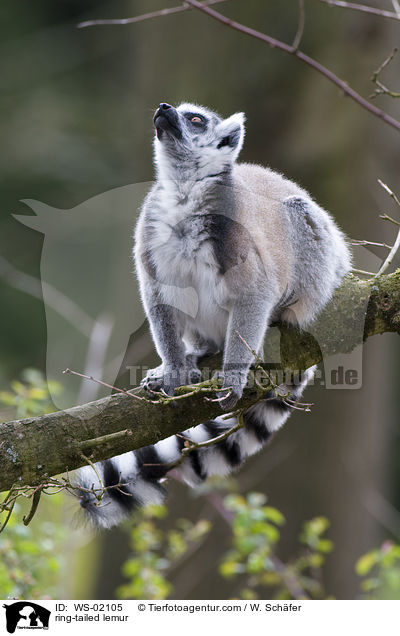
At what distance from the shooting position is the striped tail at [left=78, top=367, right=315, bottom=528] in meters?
3.15

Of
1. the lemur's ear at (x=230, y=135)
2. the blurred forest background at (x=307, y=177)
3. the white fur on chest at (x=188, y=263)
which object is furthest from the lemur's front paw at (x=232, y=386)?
the blurred forest background at (x=307, y=177)

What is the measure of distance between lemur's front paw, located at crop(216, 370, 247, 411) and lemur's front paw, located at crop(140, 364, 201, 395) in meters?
0.25

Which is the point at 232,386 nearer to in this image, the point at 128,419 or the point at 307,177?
the point at 128,419

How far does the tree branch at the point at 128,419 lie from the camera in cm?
262

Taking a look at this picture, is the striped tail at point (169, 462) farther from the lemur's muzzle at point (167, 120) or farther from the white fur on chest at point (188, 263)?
the lemur's muzzle at point (167, 120)

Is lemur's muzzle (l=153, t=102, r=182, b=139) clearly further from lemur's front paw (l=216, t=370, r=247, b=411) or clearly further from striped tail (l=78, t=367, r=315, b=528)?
striped tail (l=78, t=367, r=315, b=528)

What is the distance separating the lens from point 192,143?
340 centimetres

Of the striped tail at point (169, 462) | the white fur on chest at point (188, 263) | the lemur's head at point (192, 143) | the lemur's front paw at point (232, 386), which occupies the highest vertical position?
the lemur's head at point (192, 143)

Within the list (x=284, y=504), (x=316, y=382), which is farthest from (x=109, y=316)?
(x=284, y=504)
